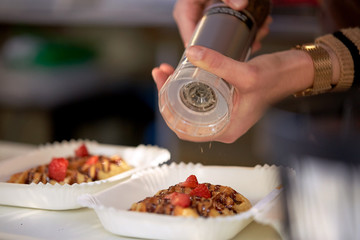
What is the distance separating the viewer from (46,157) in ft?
4.79

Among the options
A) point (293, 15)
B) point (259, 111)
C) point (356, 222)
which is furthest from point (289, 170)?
point (293, 15)

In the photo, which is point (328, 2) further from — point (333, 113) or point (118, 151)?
point (118, 151)

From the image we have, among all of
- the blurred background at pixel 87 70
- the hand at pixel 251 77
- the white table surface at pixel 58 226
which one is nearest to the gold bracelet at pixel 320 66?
the hand at pixel 251 77

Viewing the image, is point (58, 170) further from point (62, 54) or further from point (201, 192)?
point (62, 54)

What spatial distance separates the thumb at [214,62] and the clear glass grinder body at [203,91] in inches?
0.6

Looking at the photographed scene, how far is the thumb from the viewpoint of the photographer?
952mm

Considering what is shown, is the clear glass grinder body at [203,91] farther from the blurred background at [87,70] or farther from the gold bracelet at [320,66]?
the blurred background at [87,70]

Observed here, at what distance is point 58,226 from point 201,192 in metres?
0.28

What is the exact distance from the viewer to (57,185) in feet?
3.58

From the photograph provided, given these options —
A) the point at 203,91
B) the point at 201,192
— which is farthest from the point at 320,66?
the point at 201,192

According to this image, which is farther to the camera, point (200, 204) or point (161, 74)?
point (161, 74)

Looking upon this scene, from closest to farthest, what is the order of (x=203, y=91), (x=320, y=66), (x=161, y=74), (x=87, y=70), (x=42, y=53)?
(x=203, y=91) < (x=161, y=74) < (x=320, y=66) < (x=87, y=70) < (x=42, y=53)

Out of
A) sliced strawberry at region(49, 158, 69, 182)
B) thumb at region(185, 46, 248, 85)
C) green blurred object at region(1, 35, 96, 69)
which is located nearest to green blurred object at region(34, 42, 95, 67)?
green blurred object at region(1, 35, 96, 69)

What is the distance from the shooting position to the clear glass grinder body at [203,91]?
0.99 m
